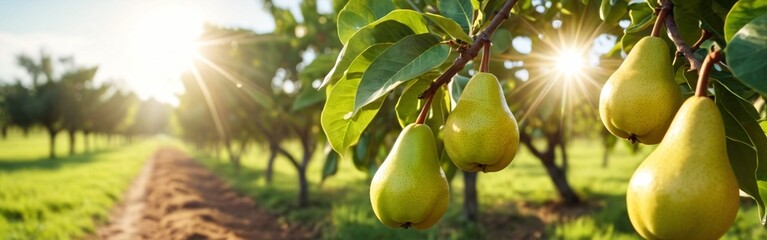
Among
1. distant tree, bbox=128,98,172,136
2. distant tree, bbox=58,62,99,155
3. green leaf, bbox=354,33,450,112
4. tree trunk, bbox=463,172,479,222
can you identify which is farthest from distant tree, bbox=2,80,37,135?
distant tree, bbox=128,98,172,136

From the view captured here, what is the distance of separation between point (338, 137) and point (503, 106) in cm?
37

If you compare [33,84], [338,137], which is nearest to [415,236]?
[338,137]

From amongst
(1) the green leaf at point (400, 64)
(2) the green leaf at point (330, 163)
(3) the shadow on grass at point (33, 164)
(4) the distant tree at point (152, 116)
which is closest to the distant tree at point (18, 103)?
(3) the shadow on grass at point (33, 164)

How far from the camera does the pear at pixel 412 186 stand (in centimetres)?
95

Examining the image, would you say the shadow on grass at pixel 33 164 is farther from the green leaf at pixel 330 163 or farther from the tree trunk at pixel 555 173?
the green leaf at pixel 330 163

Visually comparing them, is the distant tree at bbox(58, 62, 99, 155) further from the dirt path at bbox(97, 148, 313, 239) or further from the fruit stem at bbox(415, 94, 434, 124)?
the fruit stem at bbox(415, 94, 434, 124)

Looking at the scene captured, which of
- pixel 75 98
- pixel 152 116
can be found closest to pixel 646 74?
pixel 75 98

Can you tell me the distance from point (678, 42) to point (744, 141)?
26 cm

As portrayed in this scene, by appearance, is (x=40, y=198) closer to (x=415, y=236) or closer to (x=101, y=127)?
(x=415, y=236)

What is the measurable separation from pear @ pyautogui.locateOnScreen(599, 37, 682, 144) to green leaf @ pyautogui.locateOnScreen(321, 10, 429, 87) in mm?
399

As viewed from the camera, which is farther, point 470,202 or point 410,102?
point 470,202

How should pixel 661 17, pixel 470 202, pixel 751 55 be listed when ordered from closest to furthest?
pixel 751 55 → pixel 661 17 → pixel 470 202

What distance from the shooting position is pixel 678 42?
0.77m

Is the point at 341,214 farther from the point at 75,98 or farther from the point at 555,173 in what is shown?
the point at 75,98
